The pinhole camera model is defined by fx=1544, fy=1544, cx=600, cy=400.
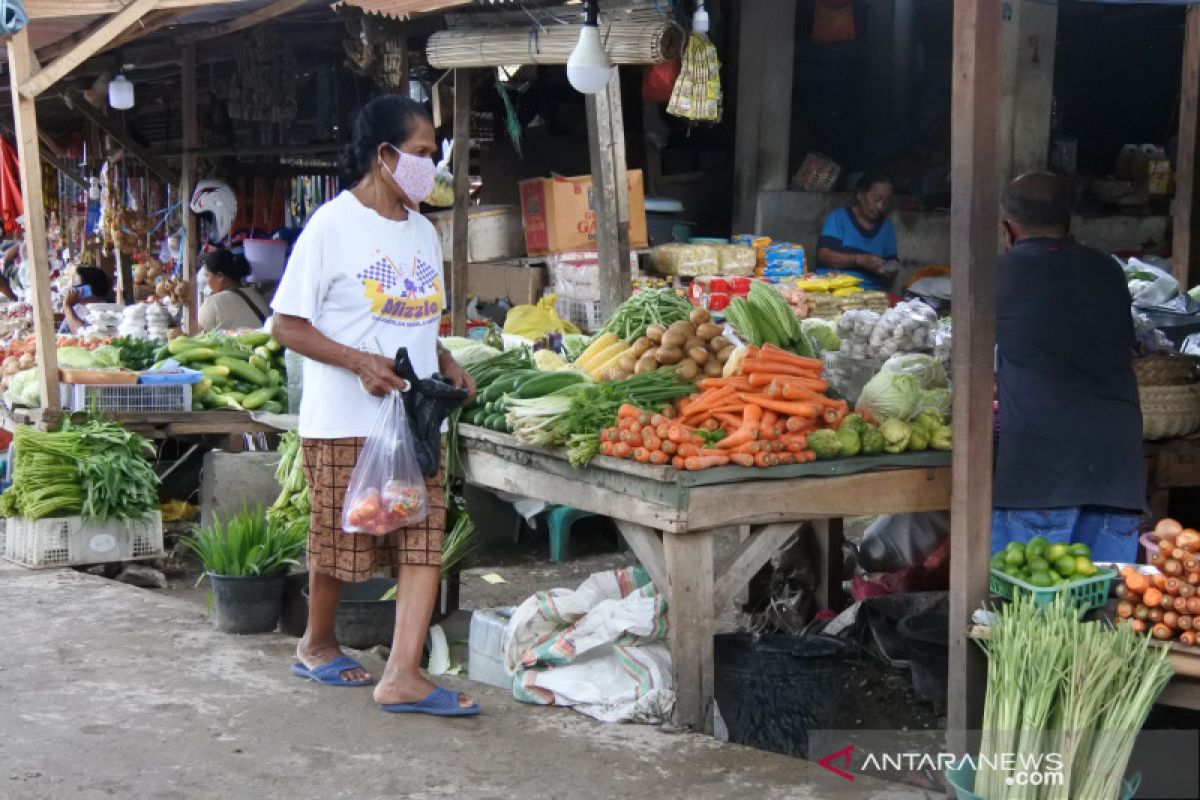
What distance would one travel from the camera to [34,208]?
25.6 ft

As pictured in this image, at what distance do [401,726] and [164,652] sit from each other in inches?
56.5

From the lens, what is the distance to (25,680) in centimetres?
556

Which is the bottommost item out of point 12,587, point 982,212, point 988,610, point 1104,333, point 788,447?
point 12,587

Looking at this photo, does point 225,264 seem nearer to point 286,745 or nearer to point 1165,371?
point 286,745

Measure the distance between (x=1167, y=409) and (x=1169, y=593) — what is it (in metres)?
2.01

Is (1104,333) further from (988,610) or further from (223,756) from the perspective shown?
(223,756)

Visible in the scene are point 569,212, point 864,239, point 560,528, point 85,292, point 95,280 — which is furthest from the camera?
point 95,280

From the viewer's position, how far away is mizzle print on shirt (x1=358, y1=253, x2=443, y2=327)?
16.3ft

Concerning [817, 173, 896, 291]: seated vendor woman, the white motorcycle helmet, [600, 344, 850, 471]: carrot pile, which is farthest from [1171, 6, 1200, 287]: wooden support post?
the white motorcycle helmet

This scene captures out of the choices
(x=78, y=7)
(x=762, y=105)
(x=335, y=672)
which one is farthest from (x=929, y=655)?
(x=762, y=105)

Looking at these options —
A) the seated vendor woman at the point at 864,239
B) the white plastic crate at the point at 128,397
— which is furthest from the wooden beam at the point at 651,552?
the seated vendor woman at the point at 864,239

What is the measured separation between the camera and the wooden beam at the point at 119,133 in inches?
480

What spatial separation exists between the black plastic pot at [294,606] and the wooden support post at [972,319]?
283 centimetres

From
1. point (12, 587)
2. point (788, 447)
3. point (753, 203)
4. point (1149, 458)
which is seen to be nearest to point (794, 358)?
point (788, 447)
